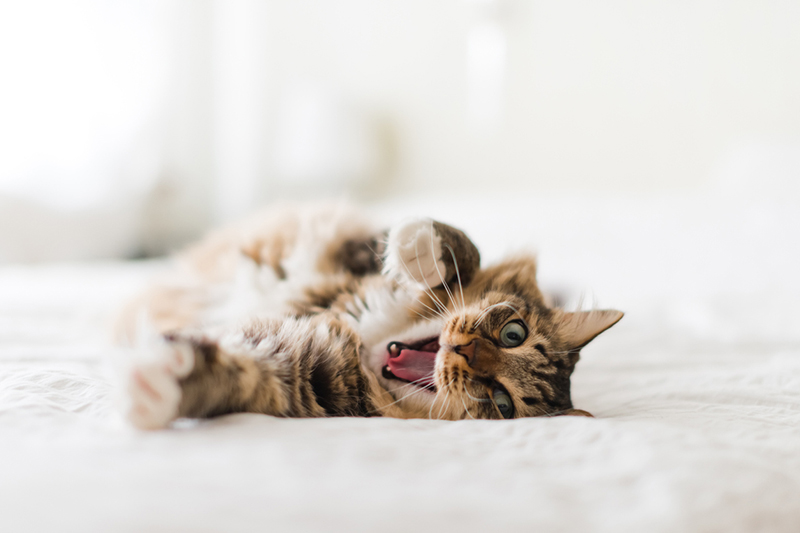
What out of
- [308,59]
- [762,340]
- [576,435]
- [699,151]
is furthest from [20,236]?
[699,151]

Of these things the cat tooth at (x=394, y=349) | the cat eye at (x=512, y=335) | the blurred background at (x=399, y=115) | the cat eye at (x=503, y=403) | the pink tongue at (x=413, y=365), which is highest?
the blurred background at (x=399, y=115)

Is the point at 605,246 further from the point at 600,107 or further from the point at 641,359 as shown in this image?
the point at 600,107

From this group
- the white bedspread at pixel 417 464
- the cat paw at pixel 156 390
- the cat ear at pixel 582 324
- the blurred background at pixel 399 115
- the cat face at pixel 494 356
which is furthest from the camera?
the blurred background at pixel 399 115

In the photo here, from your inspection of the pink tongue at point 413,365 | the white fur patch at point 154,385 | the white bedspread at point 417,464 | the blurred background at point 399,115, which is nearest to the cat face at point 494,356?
the pink tongue at point 413,365

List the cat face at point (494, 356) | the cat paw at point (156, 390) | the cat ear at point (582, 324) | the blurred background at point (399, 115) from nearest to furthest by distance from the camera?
1. the cat paw at point (156, 390)
2. the cat face at point (494, 356)
3. the cat ear at point (582, 324)
4. the blurred background at point (399, 115)

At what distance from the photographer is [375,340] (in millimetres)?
1044

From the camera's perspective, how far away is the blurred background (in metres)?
2.61

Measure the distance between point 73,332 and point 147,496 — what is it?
111 centimetres

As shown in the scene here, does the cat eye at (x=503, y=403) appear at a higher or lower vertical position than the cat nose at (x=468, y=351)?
lower

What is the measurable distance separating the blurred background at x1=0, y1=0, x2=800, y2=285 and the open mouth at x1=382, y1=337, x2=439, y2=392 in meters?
1.39

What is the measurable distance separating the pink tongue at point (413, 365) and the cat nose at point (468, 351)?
0.07 meters

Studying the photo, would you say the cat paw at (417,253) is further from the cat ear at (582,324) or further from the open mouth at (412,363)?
the cat ear at (582,324)

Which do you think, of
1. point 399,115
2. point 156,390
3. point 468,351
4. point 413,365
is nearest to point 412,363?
point 413,365

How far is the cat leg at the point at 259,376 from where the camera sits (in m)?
0.60
